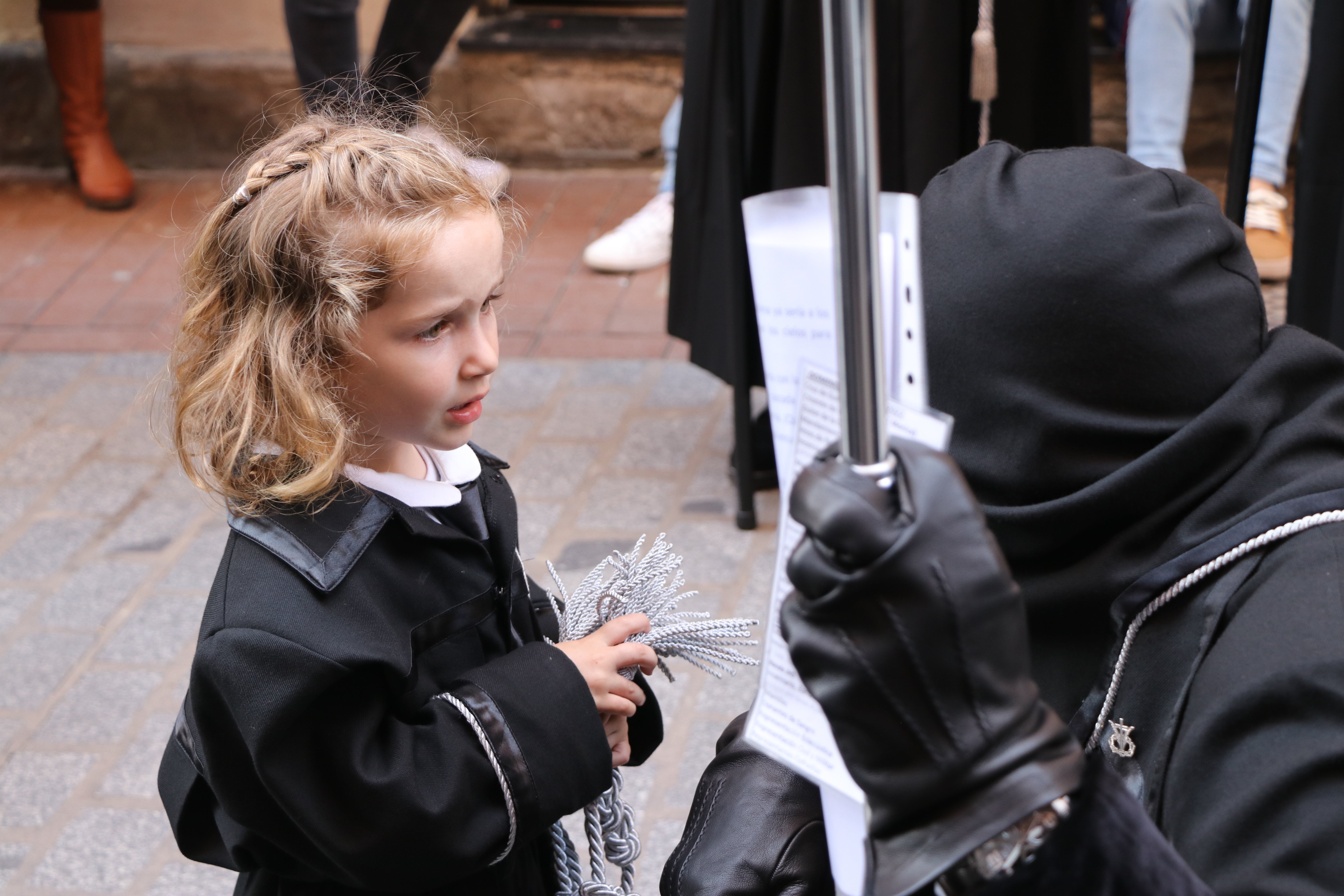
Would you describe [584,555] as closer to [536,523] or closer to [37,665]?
[536,523]

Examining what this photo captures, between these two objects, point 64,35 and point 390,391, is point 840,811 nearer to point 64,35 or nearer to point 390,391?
point 390,391

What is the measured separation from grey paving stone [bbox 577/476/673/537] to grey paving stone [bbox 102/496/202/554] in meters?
1.01

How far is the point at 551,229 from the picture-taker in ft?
16.0

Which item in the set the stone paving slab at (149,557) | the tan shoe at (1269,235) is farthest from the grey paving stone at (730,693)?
the tan shoe at (1269,235)

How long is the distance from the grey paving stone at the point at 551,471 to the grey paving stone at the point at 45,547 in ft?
3.47

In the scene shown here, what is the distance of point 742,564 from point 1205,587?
1.92 m

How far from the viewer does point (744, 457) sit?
311 cm

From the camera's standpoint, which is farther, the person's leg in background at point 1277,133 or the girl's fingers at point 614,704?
the person's leg in background at point 1277,133

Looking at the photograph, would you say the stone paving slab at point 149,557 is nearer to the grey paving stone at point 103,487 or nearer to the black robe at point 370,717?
the grey paving stone at point 103,487

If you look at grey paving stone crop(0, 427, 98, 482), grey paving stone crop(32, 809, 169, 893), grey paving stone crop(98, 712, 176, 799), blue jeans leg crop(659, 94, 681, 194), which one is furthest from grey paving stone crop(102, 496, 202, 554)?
blue jeans leg crop(659, 94, 681, 194)

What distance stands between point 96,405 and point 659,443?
165 centimetres

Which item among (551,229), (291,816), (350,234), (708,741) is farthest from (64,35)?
(291,816)

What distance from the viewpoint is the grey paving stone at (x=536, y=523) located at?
316cm

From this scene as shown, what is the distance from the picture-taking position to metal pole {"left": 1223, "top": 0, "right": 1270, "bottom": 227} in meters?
2.36
